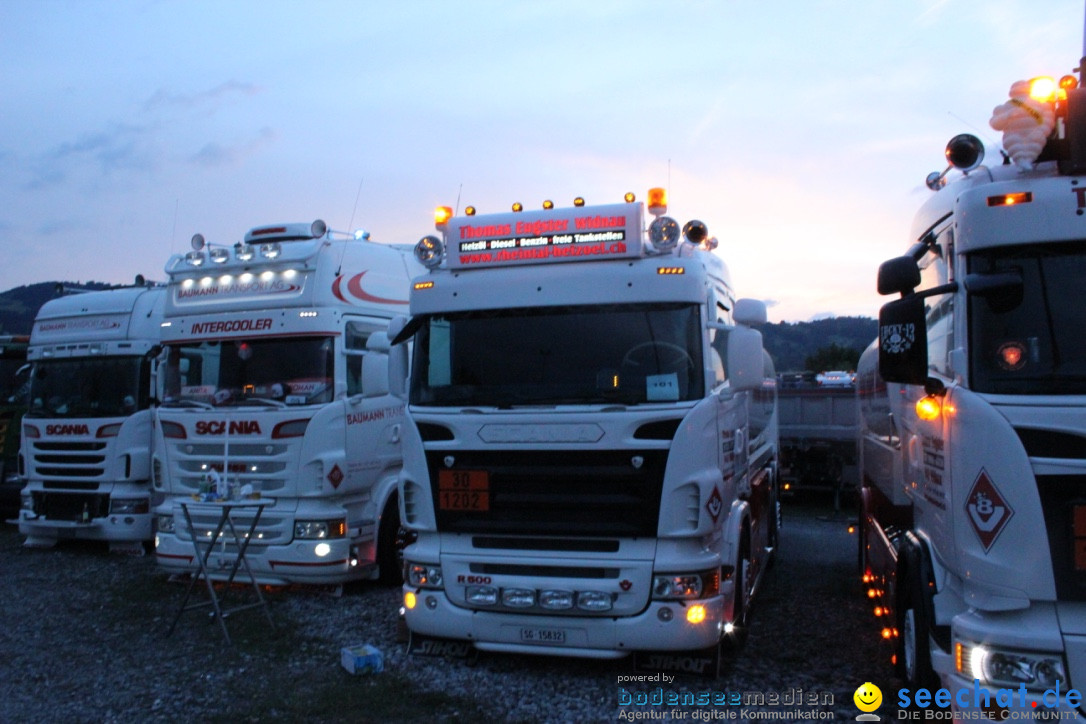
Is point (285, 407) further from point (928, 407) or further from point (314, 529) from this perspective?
point (928, 407)

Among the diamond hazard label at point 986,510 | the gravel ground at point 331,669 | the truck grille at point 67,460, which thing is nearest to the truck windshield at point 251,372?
the gravel ground at point 331,669

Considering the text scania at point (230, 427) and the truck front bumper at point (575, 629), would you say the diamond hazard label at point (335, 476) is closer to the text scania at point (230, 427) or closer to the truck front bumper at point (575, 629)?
the text scania at point (230, 427)

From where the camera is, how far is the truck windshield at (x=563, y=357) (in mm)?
5973

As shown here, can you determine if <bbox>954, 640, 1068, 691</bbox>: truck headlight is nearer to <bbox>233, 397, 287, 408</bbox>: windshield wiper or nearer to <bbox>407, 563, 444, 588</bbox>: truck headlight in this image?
<bbox>407, 563, 444, 588</bbox>: truck headlight

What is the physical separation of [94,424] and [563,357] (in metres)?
7.88

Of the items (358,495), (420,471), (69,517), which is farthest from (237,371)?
(69,517)

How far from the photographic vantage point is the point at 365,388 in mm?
7879

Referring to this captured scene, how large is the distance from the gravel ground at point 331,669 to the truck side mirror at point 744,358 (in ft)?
6.99

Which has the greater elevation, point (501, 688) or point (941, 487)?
point (941, 487)

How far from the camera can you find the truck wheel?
8.98 metres

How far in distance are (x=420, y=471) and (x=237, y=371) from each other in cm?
345

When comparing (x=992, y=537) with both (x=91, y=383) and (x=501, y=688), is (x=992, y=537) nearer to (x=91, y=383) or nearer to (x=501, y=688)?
(x=501, y=688)

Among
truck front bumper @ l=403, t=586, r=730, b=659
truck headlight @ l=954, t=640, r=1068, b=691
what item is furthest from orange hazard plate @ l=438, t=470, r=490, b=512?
truck headlight @ l=954, t=640, r=1068, b=691

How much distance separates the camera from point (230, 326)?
8867 millimetres
